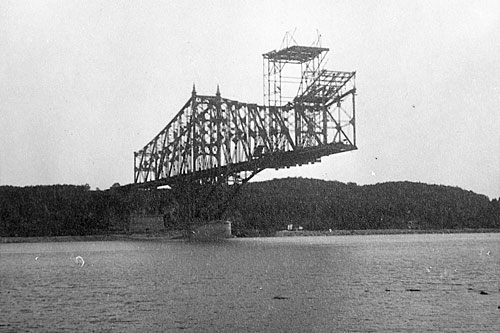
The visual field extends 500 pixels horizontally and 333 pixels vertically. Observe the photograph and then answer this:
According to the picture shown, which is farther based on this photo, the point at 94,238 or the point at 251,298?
the point at 94,238

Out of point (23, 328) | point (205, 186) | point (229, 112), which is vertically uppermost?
point (229, 112)

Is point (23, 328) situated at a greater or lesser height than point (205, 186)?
lesser

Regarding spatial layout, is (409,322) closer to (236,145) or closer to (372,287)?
(372,287)

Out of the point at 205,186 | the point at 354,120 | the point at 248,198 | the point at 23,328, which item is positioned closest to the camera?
the point at 23,328

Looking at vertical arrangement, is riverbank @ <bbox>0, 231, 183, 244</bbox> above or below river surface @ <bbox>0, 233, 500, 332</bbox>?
above

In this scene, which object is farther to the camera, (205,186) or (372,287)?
(205,186)

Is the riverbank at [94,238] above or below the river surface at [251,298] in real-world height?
above

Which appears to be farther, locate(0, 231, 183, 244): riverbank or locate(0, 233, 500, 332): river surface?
locate(0, 231, 183, 244): riverbank

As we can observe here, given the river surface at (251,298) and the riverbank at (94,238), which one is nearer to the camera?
the river surface at (251,298)

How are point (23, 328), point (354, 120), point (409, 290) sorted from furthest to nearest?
point (354, 120) < point (409, 290) < point (23, 328)

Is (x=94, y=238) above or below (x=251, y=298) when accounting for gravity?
above

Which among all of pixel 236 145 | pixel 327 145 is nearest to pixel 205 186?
pixel 236 145
